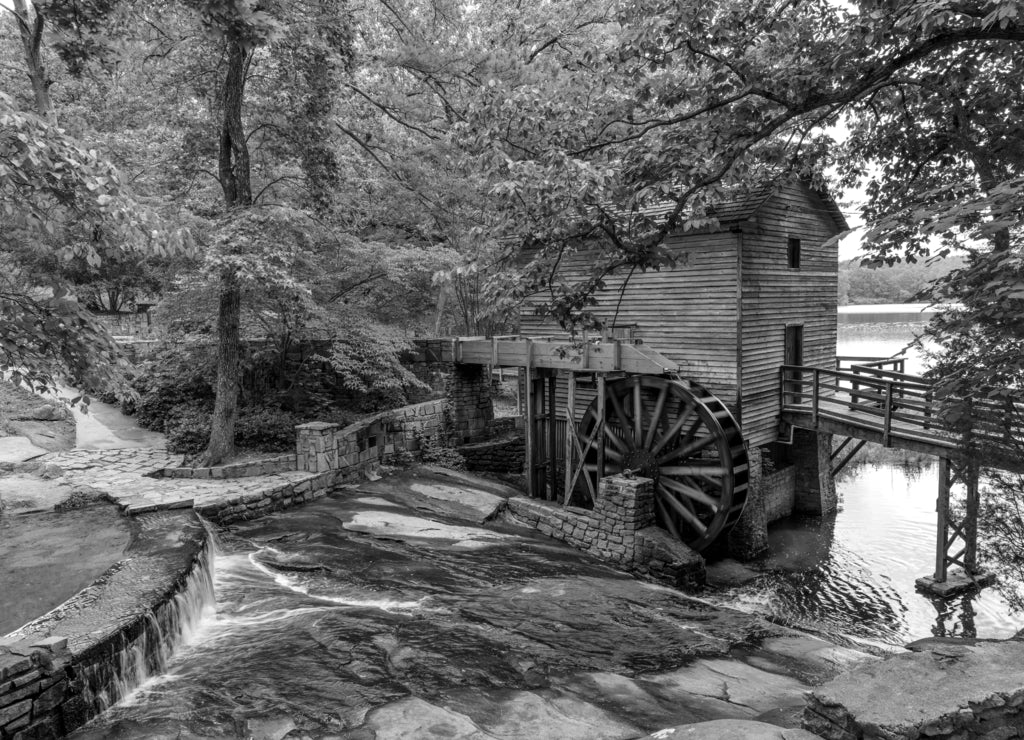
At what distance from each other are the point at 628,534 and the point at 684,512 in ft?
6.29

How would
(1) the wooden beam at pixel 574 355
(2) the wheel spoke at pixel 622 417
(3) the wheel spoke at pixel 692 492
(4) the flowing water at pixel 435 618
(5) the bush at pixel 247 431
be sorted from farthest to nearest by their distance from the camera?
→ (2) the wheel spoke at pixel 622 417
(5) the bush at pixel 247 431
(1) the wooden beam at pixel 574 355
(3) the wheel spoke at pixel 692 492
(4) the flowing water at pixel 435 618

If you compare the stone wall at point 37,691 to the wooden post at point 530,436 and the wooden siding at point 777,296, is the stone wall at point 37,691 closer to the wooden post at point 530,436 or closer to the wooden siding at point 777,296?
the wooden post at point 530,436

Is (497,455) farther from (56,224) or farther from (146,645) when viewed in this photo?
(56,224)

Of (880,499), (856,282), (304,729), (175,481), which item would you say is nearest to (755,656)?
(304,729)

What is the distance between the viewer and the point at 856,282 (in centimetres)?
6481

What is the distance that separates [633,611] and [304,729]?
460 cm

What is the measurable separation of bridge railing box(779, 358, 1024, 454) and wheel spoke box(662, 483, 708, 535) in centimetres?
322

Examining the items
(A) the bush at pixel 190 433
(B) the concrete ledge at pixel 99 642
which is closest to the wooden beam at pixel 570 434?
(A) the bush at pixel 190 433

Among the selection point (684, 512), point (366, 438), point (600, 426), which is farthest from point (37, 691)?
point (684, 512)

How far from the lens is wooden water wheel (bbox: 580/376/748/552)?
1234 cm

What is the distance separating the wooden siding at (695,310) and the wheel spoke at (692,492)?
1.88 meters

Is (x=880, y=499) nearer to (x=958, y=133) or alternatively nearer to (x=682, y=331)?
(x=682, y=331)

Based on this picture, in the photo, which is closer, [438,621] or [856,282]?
[438,621]

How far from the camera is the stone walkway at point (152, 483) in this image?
10.0 meters
